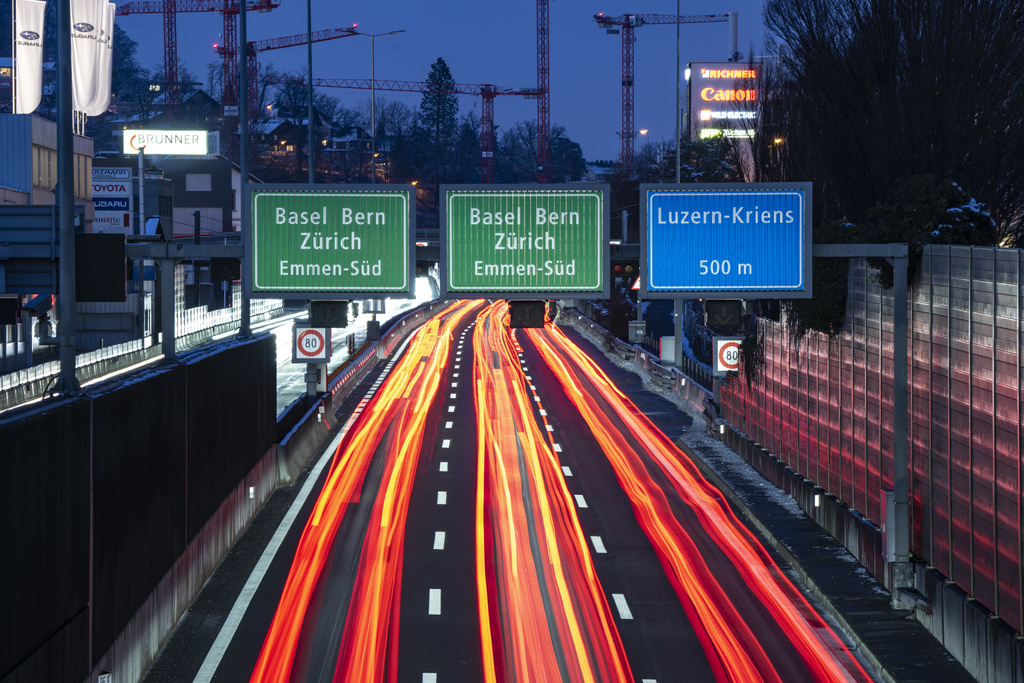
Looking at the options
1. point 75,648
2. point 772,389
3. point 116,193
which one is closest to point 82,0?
point 116,193

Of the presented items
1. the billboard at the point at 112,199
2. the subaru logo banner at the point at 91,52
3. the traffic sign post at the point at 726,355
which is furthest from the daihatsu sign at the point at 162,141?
the traffic sign post at the point at 726,355

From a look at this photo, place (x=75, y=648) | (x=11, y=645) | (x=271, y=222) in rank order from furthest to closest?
(x=271, y=222)
(x=75, y=648)
(x=11, y=645)

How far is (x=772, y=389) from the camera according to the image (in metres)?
28.7

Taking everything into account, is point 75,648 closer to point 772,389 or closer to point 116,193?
point 772,389

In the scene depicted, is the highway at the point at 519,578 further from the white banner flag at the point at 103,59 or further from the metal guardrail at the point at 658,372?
the white banner flag at the point at 103,59

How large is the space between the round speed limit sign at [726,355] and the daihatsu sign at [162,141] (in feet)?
260

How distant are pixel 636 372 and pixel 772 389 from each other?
26.6m

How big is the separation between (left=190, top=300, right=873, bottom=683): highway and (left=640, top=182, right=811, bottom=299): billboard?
5.23m

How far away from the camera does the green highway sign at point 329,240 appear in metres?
17.5

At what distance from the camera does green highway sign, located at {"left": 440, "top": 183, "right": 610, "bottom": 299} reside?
17406 mm

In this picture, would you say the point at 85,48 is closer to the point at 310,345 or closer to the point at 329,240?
the point at 310,345

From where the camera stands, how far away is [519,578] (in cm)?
1966

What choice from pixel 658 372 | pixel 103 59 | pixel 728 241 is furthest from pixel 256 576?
pixel 103 59

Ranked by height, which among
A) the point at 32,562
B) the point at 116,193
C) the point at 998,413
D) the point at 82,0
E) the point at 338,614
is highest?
the point at 82,0
